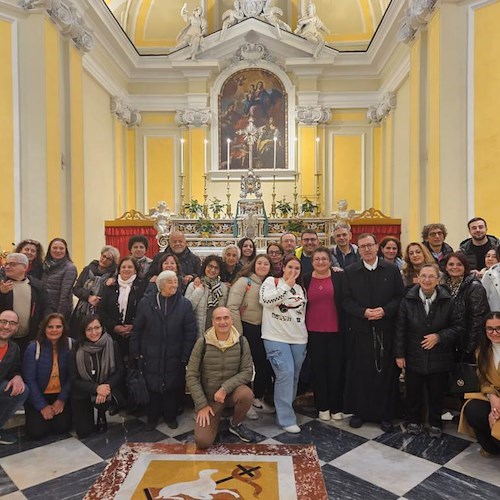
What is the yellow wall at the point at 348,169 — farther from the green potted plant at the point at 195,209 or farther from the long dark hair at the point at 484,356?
the long dark hair at the point at 484,356

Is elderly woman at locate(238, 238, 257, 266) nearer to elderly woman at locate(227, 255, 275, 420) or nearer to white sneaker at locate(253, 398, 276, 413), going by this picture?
elderly woman at locate(227, 255, 275, 420)

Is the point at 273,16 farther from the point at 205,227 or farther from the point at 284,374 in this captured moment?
the point at 284,374

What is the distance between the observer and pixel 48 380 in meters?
3.79

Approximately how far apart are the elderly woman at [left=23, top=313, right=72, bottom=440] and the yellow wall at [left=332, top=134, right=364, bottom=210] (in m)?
10.1

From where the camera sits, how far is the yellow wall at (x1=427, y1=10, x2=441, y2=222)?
6.99 m

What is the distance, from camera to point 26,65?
717cm

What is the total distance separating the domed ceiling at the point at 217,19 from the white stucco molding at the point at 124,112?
1.79 m

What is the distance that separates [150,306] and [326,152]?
9.96m

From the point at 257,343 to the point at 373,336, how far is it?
1.01 meters

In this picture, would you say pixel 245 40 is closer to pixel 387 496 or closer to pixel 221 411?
pixel 221 411

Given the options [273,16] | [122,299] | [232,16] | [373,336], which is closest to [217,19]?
[232,16]

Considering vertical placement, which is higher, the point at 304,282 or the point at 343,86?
the point at 343,86

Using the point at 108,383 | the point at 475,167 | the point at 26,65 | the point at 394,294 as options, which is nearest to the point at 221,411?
the point at 108,383

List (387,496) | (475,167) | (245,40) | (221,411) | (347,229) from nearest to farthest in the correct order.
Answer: (387,496)
(221,411)
(347,229)
(475,167)
(245,40)
